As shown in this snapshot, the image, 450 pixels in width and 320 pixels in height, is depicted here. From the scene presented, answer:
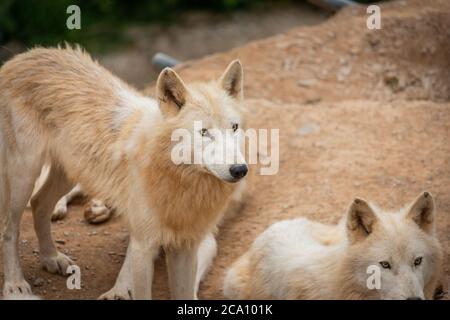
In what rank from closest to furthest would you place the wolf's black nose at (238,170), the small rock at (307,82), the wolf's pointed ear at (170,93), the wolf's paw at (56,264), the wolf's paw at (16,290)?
the wolf's black nose at (238,170) < the wolf's pointed ear at (170,93) < the wolf's paw at (16,290) < the wolf's paw at (56,264) < the small rock at (307,82)

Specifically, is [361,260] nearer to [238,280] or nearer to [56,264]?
[238,280]

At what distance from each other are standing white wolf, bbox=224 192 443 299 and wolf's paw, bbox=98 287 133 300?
1.02 m

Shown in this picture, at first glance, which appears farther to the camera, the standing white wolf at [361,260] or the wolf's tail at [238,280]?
the wolf's tail at [238,280]

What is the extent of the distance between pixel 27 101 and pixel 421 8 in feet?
23.3

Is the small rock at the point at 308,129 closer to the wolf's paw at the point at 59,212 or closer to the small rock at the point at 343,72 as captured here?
the small rock at the point at 343,72

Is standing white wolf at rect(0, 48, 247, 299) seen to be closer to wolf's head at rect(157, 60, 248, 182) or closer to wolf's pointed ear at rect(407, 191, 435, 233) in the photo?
wolf's head at rect(157, 60, 248, 182)

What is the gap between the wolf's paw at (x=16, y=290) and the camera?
6582 millimetres

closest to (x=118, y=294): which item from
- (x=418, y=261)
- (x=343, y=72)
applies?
(x=418, y=261)

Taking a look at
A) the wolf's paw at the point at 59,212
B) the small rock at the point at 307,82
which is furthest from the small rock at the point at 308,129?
the wolf's paw at the point at 59,212

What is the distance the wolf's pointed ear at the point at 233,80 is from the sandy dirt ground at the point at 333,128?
205 centimetres

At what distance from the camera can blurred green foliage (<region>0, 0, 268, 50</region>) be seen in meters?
17.0

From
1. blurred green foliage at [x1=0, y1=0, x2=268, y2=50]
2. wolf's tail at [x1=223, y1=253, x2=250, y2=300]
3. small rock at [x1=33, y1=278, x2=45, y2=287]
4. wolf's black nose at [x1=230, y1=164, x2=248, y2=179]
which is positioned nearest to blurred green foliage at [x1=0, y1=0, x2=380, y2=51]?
blurred green foliage at [x1=0, y1=0, x2=268, y2=50]

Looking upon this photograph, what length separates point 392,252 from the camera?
5.68 metres
